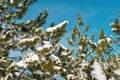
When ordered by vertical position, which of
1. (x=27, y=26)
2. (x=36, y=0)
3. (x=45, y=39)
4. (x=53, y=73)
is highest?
(x=36, y=0)

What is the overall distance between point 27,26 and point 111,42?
33.7 feet

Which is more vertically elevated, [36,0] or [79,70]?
[36,0]

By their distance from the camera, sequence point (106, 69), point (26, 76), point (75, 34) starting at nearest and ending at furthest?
1. point (106, 69)
2. point (26, 76)
3. point (75, 34)

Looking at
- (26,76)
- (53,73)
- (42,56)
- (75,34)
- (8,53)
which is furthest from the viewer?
(8,53)

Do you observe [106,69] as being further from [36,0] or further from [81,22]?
[36,0]

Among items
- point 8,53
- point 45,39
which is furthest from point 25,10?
→ point 45,39

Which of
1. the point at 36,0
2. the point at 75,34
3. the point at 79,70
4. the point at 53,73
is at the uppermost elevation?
the point at 36,0

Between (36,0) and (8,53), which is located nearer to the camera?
(8,53)

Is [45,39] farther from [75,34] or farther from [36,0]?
[36,0]

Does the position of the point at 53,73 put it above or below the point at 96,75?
below

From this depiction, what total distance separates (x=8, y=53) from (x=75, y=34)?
4991 millimetres

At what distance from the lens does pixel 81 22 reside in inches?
720

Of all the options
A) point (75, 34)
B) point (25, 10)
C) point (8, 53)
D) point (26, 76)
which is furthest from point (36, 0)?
point (26, 76)

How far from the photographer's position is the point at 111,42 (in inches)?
666
